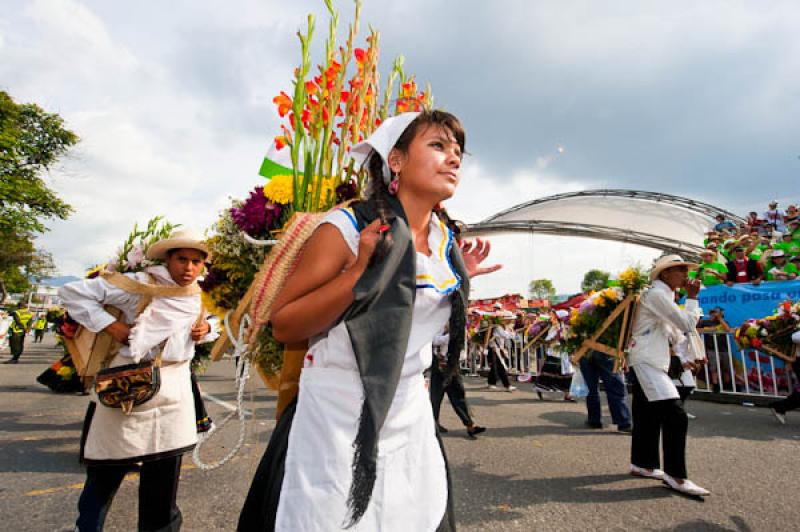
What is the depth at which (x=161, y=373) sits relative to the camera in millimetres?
2641

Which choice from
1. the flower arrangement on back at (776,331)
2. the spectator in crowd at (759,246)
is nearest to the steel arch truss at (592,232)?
the spectator in crowd at (759,246)

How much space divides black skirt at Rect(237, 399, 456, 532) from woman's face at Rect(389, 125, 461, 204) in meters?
0.83

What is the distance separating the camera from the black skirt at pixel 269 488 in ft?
4.09

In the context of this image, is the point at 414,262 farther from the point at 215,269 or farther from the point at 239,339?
the point at 215,269

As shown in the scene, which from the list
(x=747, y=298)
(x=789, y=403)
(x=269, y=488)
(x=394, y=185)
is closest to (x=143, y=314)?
(x=269, y=488)

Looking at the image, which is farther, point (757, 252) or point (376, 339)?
point (757, 252)

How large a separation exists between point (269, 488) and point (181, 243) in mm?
1980

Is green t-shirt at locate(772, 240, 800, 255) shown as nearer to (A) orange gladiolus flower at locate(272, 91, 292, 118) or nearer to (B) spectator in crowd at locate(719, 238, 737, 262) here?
(B) spectator in crowd at locate(719, 238, 737, 262)

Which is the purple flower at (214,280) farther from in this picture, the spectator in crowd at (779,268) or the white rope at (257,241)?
the spectator in crowd at (779,268)

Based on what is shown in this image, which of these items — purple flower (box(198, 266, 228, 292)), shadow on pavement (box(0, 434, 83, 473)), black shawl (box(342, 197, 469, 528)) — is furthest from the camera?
shadow on pavement (box(0, 434, 83, 473))

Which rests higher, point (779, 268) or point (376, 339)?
point (779, 268)

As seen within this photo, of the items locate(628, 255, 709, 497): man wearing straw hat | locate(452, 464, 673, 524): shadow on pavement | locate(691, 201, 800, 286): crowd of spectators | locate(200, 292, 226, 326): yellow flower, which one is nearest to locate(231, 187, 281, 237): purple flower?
locate(200, 292, 226, 326): yellow flower

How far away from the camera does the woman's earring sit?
1.50 meters

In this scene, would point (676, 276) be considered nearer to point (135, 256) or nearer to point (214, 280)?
point (214, 280)
